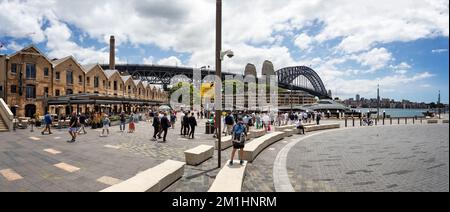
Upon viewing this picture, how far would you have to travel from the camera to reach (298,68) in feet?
519

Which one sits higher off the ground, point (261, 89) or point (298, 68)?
point (298, 68)

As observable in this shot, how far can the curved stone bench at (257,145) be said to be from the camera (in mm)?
9109

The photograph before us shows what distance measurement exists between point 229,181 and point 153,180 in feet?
A: 5.77

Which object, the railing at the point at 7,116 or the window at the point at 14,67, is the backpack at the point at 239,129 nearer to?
the railing at the point at 7,116

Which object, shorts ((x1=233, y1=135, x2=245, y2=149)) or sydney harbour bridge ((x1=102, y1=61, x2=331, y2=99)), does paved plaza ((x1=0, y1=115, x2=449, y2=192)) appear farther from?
sydney harbour bridge ((x1=102, y1=61, x2=331, y2=99))

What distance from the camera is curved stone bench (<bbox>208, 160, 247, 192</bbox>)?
4.99m

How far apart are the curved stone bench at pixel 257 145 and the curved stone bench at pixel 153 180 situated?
10.3 feet

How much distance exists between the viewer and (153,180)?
205 inches

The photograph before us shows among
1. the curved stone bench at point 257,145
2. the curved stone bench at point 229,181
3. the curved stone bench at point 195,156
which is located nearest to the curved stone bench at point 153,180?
the curved stone bench at point 229,181

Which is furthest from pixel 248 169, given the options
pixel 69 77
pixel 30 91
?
pixel 69 77

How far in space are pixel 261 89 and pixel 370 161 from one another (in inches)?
4117

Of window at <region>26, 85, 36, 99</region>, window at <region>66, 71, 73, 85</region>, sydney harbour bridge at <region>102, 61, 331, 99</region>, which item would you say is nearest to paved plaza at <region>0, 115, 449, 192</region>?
window at <region>26, 85, 36, 99</region>
